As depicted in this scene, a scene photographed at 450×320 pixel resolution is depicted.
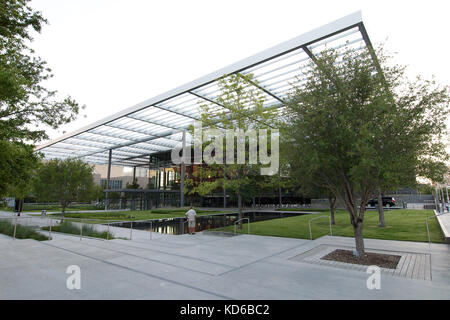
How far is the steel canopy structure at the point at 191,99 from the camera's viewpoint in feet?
49.8

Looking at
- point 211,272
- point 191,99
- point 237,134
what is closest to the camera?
point 211,272

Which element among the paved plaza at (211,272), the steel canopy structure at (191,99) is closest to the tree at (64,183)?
the steel canopy structure at (191,99)

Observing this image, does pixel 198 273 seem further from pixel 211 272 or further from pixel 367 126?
pixel 367 126

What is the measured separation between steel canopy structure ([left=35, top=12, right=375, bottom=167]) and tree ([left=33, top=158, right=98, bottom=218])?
605 cm

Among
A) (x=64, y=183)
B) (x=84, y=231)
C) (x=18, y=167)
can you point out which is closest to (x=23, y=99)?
(x=18, y=167)

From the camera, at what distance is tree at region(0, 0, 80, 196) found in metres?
6.61

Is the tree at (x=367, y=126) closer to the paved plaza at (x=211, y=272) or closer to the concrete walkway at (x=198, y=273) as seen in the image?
the paved plaza at (x=211, y=272)

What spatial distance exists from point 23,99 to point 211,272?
7416mm

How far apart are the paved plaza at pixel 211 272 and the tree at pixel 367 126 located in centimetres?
220

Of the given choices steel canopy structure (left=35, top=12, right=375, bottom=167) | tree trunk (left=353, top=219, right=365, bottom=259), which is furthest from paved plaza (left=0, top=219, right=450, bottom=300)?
steel canopy structure (left=35, top=12, right=375, bottom=167)

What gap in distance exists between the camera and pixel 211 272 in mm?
6781

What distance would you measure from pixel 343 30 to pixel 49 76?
14.6 metres

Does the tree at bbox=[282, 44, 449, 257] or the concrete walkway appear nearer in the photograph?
the concrete walkway

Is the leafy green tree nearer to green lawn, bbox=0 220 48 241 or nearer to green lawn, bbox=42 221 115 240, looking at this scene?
green lawn, bbox=42 221 115 240
